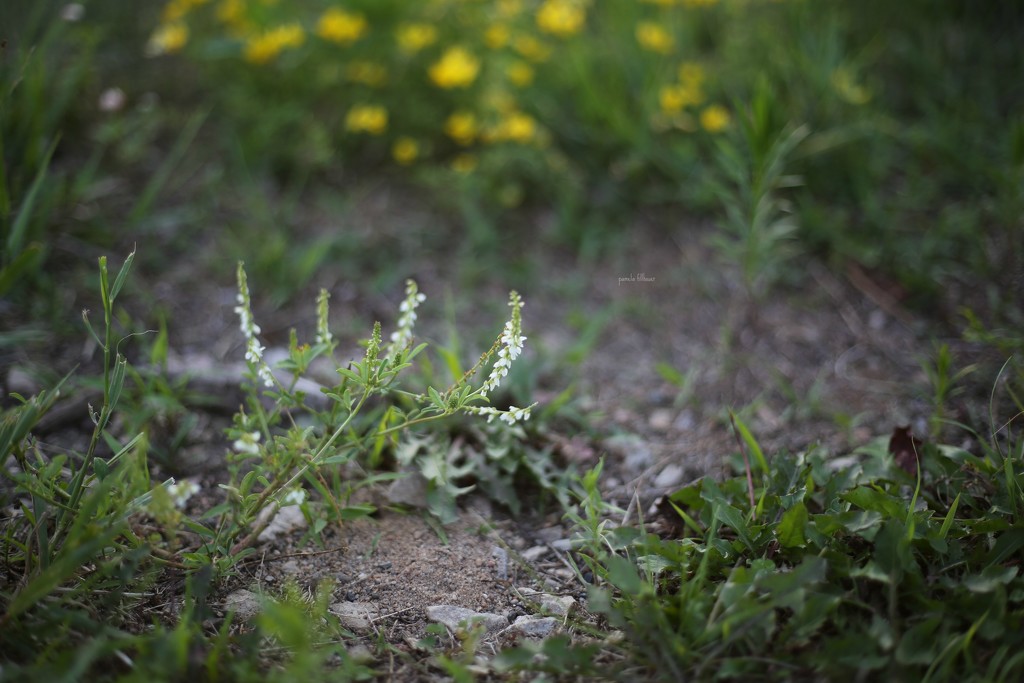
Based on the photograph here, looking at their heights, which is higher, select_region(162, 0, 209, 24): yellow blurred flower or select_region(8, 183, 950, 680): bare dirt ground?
select_region(162, 0, 209, 24): yellow blurred flower

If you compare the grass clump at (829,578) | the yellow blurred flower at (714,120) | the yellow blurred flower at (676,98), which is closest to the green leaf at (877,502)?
the grass clump at (829,578)

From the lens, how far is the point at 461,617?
153cm

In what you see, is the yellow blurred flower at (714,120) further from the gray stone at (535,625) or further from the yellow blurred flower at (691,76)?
the gray stone at (535,625)

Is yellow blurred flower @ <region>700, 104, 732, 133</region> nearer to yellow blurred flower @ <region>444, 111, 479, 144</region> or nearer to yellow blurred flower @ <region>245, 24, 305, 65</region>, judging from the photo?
yellow blurred flower @ <region>444, 111, 479, 144</region>

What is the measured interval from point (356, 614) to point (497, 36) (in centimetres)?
246

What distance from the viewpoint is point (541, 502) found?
72.8 inches

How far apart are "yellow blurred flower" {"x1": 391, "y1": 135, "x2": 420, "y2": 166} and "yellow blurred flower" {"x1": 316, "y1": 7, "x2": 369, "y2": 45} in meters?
0.49

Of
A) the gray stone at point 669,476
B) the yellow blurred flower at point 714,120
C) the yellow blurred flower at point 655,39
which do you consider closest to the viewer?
the gray stone at point 669,476

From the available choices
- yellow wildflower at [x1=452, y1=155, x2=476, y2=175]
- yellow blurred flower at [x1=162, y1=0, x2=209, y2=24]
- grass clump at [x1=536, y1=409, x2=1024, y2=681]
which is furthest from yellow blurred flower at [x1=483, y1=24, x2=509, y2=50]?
grass clump at [x1=536, y1=409, x2=1024, y2=681]

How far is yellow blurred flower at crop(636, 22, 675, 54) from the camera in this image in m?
3.12

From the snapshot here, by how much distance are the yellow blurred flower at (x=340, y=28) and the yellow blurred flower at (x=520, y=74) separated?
66 centimetres

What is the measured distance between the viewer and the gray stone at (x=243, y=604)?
149 centimetres

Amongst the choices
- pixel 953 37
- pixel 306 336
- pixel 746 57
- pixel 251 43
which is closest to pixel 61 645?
pixel 306 336

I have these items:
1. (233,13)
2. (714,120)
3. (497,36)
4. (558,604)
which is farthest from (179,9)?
(558,604)
